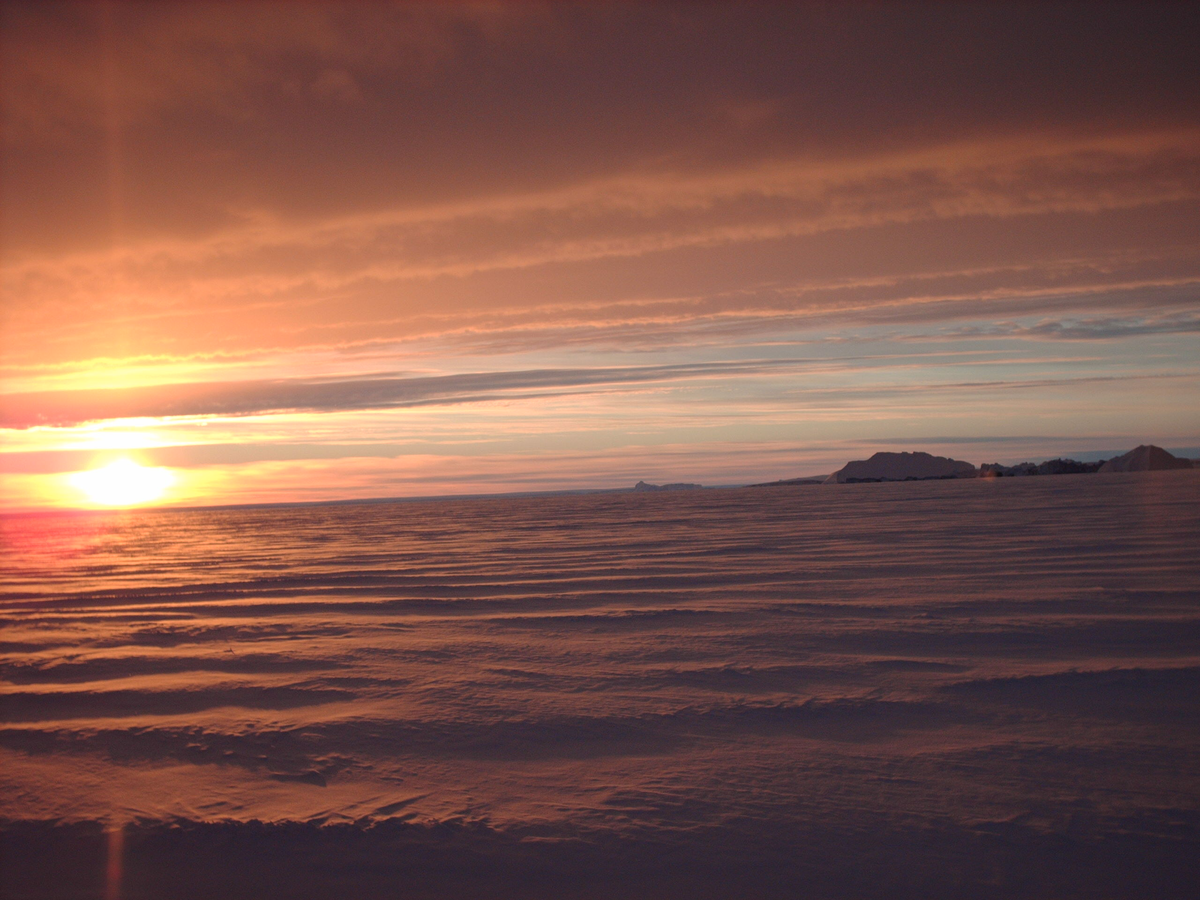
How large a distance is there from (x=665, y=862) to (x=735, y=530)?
21143 mm

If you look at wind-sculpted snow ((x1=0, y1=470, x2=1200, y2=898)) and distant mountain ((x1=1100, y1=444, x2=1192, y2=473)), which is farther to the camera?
distant mountain ((x1=1100, y1=444, x2=1192, y2=473))

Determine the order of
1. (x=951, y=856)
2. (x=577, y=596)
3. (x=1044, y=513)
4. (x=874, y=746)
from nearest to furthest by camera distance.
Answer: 1. (x=951, y=856)
2. (x=874, y=746)
3. (x=577, y=596)
4. (x=1044, y=513)

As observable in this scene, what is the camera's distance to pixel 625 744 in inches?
216

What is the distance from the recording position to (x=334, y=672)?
777 cm

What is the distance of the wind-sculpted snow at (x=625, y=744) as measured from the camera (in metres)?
3.88

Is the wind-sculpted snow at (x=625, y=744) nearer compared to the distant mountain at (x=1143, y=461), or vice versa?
the wind-sculpted snow at (x=625, y=744)

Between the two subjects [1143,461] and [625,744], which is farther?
[1143,461]

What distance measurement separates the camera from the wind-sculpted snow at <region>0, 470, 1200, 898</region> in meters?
3.88

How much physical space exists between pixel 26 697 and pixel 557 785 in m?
5.76

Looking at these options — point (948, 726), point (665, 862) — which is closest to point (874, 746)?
point (948, 726)

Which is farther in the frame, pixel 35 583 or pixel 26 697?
→ pixel 35 583

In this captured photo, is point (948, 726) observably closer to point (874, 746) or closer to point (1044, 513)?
point (874, 746)

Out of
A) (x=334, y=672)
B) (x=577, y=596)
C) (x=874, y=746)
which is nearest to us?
(x=874, y=746)

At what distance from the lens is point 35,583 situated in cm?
1703
